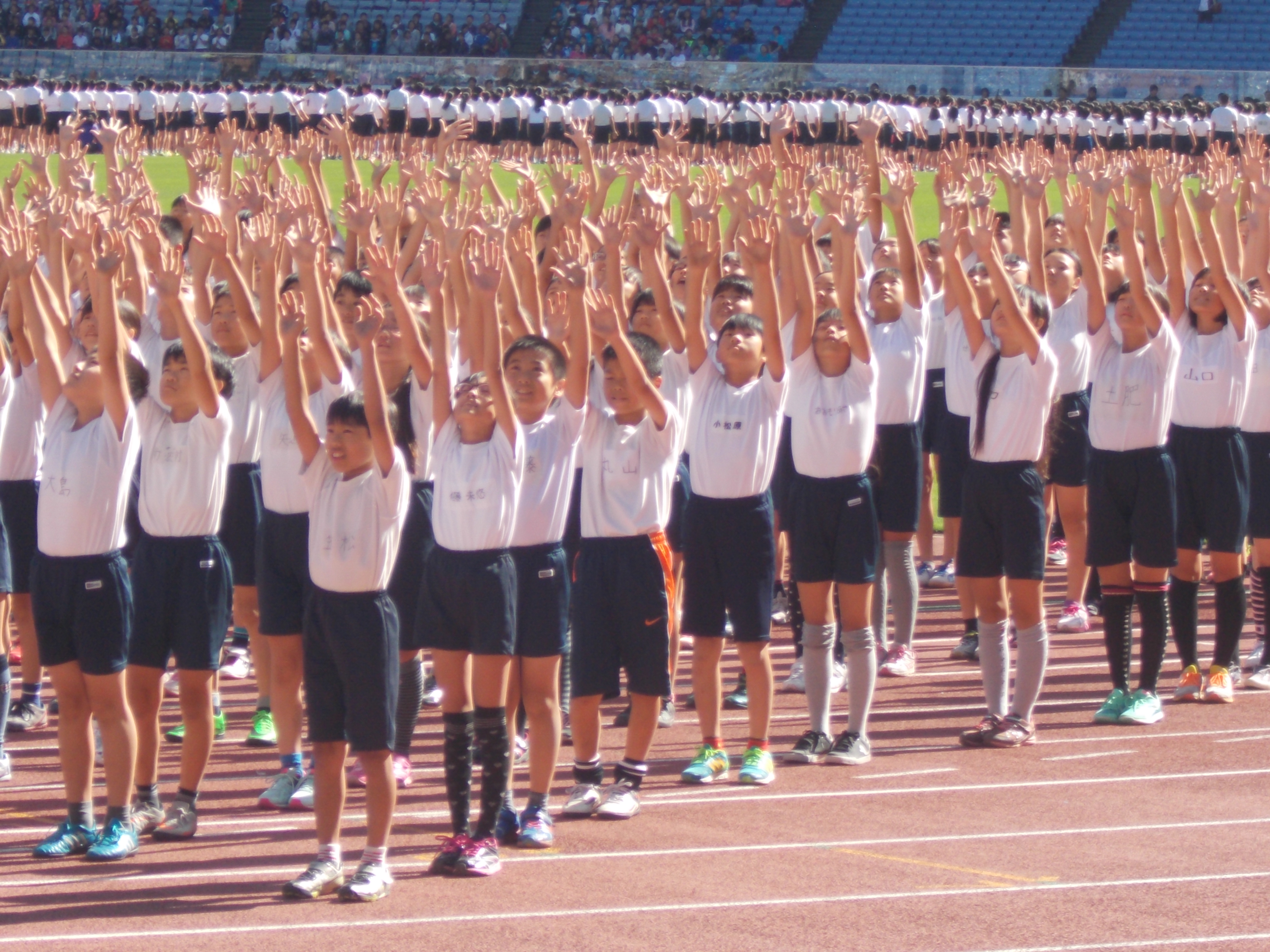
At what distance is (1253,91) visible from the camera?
35.9 meters

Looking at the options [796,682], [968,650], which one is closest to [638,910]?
[796,682]

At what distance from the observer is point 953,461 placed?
30.4 ft

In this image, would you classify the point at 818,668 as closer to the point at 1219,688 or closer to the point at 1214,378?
the point at 1219,688

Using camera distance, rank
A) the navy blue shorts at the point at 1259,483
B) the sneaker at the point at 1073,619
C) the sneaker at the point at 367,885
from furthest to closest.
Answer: the sneaker at the point at 1073,619
the navy blue shorts at the point at 1259,483
the sneaker at the point at 367,885

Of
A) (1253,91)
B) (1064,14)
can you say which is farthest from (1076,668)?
(1064,14)

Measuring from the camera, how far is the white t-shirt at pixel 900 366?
8.44 metres

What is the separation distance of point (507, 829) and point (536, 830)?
0.12 meters

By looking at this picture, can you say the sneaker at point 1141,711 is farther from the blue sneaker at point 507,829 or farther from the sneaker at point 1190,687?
the blue sneaker at point 507,829

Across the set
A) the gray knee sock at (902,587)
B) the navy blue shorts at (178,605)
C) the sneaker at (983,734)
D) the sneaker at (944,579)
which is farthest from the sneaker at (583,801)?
the sneaker at (944,579)

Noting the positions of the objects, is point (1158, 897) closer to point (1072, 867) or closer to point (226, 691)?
point (1072, 867)

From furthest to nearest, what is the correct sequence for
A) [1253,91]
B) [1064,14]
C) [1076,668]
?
[1064,14] < [1253,91] < [1076,668]

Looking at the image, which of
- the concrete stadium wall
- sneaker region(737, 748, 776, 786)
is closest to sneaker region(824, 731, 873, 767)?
sneaker region(737, 748, 776, 786)

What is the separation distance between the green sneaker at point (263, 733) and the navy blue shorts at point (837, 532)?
7.40 feet

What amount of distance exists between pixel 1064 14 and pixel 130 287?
1521 inches
